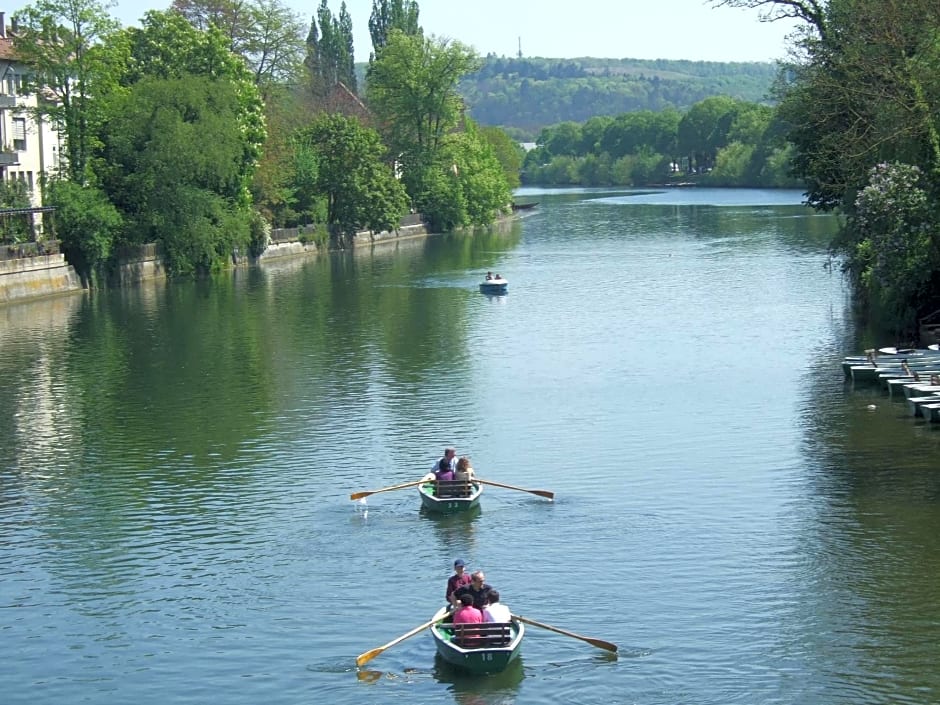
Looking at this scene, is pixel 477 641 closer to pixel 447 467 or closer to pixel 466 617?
pixel 466 617

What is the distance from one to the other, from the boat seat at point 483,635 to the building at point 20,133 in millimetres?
62155

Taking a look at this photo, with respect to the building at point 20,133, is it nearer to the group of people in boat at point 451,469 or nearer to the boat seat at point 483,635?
the group of people in boat at point 451,469

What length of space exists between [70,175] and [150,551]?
54.1 m

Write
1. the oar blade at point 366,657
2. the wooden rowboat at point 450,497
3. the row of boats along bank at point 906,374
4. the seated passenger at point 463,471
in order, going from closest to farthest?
the oar blade at point 366,657
the wooden rowboat at point 450,497
the seated passenger at point 463,471
the row of boats along bank at point 906,374

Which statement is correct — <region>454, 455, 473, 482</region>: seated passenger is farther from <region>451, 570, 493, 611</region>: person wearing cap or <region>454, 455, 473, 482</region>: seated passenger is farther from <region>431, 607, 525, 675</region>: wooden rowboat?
<region>431, 607, 525, 675</region>: wooden rowboat

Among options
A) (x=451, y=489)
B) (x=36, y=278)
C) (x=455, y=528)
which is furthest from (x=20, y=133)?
(x=455, y=528)

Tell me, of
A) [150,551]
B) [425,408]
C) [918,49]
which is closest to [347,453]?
[425,408]

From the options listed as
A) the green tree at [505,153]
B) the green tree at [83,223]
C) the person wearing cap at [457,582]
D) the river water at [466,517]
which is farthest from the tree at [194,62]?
the green tree at [505,153]

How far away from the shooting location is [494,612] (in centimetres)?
2338

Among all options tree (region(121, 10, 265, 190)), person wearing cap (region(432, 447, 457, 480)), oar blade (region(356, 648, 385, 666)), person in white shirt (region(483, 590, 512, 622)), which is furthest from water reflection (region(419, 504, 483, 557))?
tree (region(121, 10, 265, 190))

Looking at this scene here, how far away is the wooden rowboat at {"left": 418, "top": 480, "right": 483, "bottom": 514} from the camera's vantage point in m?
31.5

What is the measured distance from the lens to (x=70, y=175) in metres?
80.2

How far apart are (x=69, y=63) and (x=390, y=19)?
282 feet

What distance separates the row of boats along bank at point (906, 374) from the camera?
39.4m
